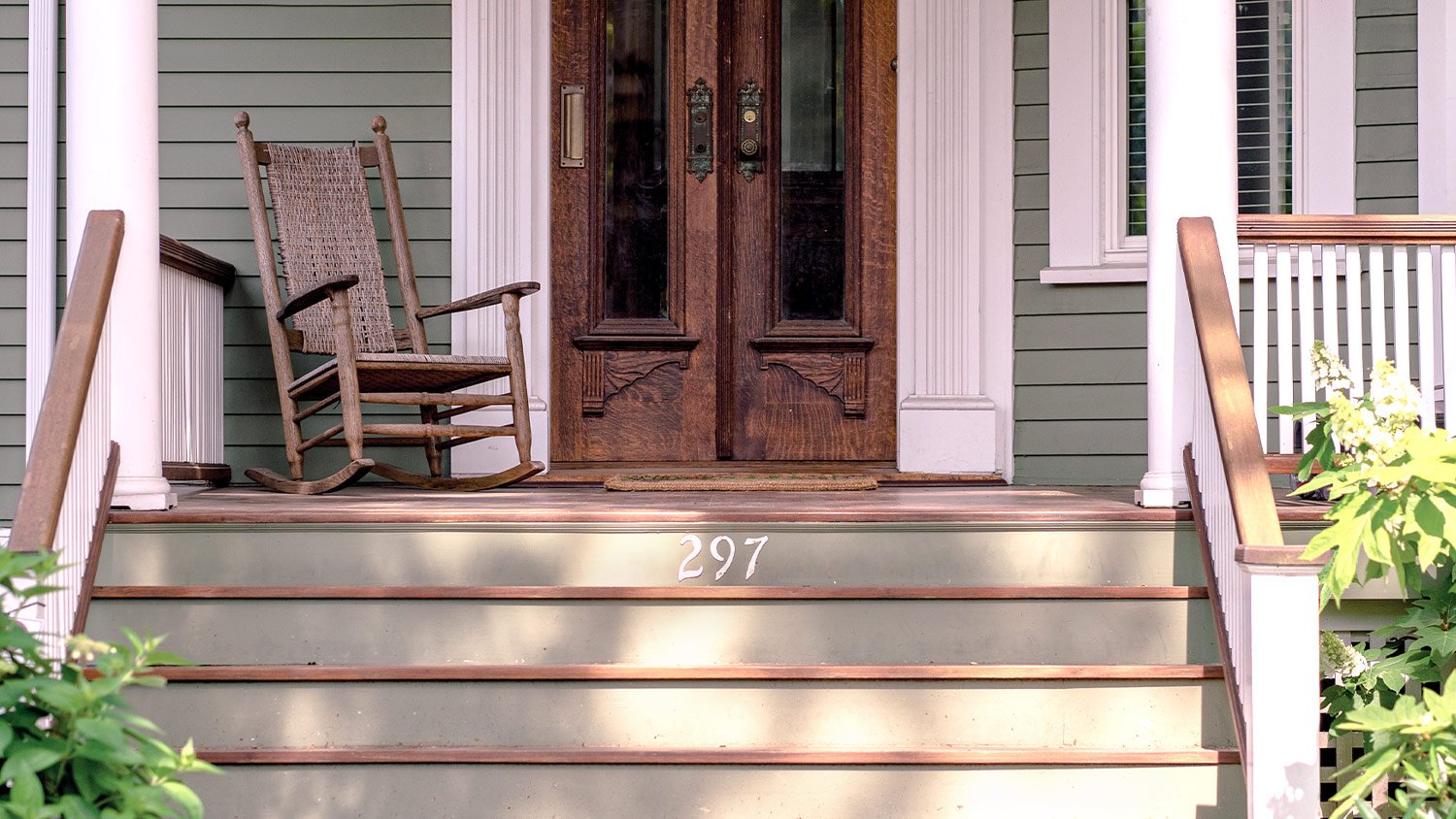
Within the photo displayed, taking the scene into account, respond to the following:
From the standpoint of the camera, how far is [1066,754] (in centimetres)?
257

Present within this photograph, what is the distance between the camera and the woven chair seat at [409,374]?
12.1ft

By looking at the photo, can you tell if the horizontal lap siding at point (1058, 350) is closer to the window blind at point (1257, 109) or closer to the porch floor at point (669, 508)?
the window blind at point (1257, 109)

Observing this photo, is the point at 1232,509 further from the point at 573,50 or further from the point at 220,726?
the point at 573,50

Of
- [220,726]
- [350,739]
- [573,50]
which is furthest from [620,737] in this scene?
[573,50]

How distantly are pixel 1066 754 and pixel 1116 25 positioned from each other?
2677mm

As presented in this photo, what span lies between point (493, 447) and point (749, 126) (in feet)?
4.54

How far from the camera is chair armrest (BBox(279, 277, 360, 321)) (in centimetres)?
354

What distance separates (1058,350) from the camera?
4.41 metres

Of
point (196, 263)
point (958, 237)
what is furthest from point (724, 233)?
point (196, 263)

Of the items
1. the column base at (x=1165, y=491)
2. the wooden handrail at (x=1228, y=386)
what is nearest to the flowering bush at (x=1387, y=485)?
the wooden handrail at (x=1228, y=386)

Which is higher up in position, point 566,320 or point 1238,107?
point 1238,107

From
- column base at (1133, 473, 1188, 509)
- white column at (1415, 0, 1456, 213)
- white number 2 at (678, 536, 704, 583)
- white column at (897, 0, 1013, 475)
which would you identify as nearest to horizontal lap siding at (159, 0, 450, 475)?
white column at (897, 0, 1013, 475)

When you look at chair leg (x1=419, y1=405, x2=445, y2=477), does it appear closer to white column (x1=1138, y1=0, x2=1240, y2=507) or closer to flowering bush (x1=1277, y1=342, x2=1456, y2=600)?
white column (x1=1138, y1=0, x2=1240, y2=507)

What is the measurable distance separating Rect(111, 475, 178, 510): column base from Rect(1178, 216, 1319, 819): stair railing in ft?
7.57
